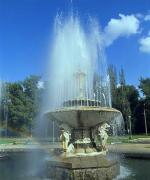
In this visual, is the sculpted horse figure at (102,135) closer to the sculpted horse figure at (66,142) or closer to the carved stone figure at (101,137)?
the carved stone figure at (101,137)

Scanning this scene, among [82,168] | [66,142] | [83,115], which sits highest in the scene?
[83,115]

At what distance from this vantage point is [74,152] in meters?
17.4

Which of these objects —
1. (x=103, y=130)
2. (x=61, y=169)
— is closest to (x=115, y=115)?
(x=103, y=130)

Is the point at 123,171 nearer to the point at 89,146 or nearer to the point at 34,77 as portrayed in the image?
the point at 89,146

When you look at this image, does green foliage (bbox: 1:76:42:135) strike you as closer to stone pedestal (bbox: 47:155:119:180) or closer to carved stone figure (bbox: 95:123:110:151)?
carved stone figure (bbox: 95:123:110:151)

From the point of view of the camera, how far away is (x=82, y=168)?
15.0 metres

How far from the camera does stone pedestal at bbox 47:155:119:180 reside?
15.0 m

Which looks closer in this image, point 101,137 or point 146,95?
point 101,137

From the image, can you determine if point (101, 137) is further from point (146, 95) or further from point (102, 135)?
point (146, 95)

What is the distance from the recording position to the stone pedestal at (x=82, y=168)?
49.2 ft

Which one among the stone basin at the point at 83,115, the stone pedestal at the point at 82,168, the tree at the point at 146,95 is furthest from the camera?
the tree at the point at 146,95

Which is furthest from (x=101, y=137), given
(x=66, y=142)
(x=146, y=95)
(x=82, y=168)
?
(x=146, y=95)

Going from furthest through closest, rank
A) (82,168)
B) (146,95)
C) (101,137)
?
(146,95) → (101,137) → (82,168)

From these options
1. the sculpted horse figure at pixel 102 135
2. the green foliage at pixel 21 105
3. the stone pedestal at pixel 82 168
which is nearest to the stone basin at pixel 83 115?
the sculpted horse figure at pixel 102 135
